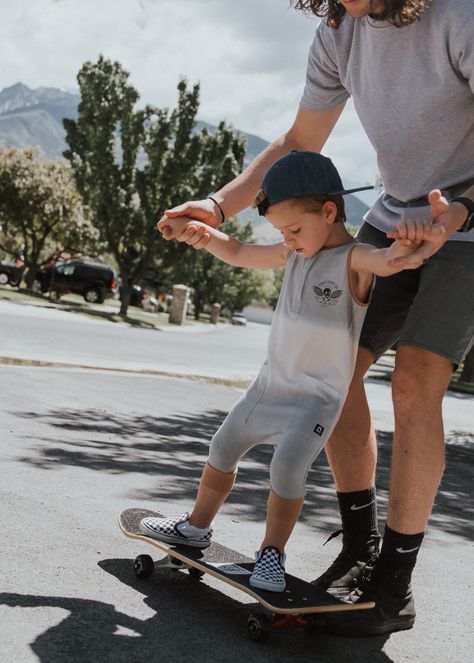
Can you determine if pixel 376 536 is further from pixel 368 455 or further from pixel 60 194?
pixel 60 194

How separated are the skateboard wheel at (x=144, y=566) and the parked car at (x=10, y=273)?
42.4 meters

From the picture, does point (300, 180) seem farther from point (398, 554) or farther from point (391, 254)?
point (398, 554)

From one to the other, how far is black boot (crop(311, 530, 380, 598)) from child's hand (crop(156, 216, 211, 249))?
123cm

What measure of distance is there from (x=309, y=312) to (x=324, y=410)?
0.34 meters

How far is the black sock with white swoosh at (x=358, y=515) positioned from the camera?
123 inches

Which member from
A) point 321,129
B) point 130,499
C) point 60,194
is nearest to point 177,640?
point 130,499

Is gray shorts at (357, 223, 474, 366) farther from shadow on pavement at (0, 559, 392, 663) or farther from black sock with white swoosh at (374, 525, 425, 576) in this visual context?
shadow on pavement at (0, 559, 392, 663)

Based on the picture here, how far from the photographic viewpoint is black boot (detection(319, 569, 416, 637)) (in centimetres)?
266

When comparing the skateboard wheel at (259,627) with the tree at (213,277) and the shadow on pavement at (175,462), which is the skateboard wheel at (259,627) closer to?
the shadow on pavement at (175,462)

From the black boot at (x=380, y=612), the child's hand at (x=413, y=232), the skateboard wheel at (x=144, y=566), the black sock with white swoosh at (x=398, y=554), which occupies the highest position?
the child's hand at (x=413, y=232)

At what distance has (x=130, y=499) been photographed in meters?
4.22

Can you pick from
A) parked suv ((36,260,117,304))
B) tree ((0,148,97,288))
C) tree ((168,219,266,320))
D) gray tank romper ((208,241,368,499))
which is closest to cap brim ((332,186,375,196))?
gray tank romper ((208,241,368,499))

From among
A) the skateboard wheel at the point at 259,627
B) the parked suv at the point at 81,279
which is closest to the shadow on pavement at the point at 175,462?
the skateboard wheel at the point at 259,627

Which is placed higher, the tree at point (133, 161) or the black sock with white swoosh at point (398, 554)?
the tree at point (133, 161)
